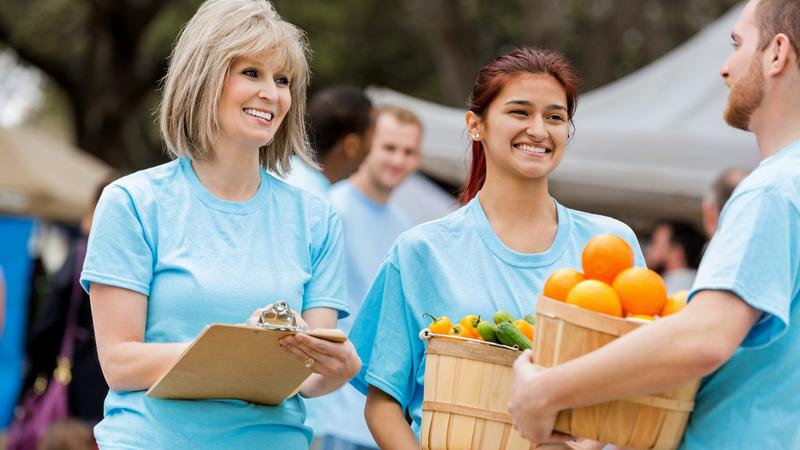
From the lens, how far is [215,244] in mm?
3307

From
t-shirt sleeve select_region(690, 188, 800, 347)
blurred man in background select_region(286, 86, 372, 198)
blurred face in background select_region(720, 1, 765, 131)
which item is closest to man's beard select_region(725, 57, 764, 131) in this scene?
blurred face in background select_region(720, 1, 765, 131)

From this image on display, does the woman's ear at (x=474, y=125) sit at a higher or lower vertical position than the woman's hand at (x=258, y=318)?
higher

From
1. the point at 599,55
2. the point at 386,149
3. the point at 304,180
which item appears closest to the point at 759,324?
the point at 304,180

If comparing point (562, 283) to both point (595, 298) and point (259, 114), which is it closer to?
point (595, 298)

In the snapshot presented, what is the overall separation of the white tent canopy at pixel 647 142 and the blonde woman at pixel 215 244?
562 centimetres

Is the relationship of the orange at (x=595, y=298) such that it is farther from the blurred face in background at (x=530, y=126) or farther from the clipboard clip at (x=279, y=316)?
the blurred face in background at (x=530, y=126)

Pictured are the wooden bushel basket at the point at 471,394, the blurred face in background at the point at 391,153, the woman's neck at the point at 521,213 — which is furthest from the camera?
the blurred face in background at the point at 391,153

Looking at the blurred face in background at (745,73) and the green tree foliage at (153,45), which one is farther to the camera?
the green tree foliage at (153,45)

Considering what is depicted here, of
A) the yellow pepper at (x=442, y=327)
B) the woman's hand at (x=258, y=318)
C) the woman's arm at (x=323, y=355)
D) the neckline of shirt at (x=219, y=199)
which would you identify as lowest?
the woman's arm at (x=323, y=355)

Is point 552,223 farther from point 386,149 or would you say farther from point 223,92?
point 386,149

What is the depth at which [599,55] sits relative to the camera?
1429cm

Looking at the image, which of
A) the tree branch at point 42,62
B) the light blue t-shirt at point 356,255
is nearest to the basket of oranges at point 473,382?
the light blue t-shirt at point 356,255

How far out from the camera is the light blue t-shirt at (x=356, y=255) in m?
5.44

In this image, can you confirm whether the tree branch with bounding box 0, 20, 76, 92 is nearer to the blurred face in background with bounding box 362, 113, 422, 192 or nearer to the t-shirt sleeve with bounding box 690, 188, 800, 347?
the blurred face in background with bounding box 362, 113, 422, 192
